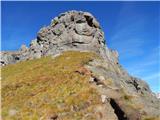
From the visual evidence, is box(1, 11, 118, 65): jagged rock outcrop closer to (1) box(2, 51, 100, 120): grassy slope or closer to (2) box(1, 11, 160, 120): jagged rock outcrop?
(2) box(1, 11, 160, 120): jagged rock outcrop

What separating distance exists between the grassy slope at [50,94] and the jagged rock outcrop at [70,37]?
2418cm

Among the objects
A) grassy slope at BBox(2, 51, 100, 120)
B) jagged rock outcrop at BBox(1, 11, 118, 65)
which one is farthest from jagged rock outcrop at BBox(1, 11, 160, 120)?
grassy slope at BBox(2, 51, 100, 120)

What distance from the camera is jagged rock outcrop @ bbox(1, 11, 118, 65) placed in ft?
318

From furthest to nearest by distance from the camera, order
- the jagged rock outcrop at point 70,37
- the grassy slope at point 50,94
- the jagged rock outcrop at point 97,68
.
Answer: the jagged rock outcrop at point 70,37, the grassy slope at point 50,94, the jagged rock outcrop at point 97,68

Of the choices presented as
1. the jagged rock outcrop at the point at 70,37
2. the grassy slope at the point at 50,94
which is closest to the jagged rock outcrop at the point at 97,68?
the jagged rock outcrop at the point at 70,37

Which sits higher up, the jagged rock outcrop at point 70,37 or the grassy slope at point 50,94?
the jagged rock outcrop at point 70,37

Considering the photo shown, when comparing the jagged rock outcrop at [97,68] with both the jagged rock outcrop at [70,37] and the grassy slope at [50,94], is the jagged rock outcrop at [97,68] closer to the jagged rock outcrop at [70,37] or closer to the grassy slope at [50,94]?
the jagged rock outcrop at [70,37]

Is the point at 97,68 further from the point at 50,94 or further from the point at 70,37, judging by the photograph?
the point at 70,37

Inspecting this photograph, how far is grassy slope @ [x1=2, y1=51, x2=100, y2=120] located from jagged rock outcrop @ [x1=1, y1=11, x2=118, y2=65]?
79.3 ft

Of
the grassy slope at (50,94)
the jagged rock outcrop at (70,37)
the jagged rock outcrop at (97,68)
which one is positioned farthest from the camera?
the jagged rock outcrop at (70,37)

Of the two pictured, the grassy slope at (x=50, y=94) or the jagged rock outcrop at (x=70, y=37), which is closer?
the grassy slope at (x=50, y=94)

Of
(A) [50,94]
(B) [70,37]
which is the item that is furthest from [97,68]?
(B) [70,37]

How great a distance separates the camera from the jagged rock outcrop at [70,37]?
9694cm

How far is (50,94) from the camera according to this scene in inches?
2104
